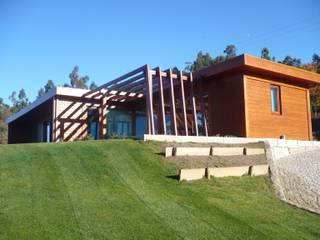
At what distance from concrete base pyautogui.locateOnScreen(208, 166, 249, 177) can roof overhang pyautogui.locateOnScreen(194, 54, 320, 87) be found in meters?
5.94

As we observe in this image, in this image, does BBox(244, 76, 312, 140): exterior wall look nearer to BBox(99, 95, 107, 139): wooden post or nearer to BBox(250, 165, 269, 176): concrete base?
BBox(250, 165, 269, 176): concrete base

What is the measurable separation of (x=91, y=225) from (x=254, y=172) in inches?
229

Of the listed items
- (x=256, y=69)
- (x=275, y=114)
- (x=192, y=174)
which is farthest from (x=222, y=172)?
(x=275, y=114)

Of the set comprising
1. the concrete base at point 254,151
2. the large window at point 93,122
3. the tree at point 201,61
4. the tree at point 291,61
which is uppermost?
the tree at point 201,61

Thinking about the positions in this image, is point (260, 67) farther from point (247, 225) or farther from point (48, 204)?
point (48, 204)

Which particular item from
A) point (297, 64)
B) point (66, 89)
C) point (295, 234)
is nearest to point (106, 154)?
point (295, 234)

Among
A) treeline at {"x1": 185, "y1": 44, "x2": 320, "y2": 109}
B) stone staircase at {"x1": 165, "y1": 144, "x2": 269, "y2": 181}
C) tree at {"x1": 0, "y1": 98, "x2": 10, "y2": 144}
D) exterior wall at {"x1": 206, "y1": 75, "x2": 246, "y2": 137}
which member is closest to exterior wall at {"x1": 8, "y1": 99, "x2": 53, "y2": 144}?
exterior wall at {"x1": 206, "y1": 75, "x2": 246, "y2": 137}

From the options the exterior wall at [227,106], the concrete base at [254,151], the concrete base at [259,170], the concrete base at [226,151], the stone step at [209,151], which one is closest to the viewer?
the concrete base at [259,170]

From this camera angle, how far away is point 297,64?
161 feet

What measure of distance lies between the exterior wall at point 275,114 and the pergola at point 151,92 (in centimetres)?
217

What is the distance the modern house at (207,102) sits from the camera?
50.4 ft

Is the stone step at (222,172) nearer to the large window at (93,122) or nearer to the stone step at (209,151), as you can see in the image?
the stone step at (209,151)

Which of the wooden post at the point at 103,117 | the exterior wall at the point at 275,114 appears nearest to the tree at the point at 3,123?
the wooden post at the point at 103,117

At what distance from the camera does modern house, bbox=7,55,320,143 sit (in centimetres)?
1536
